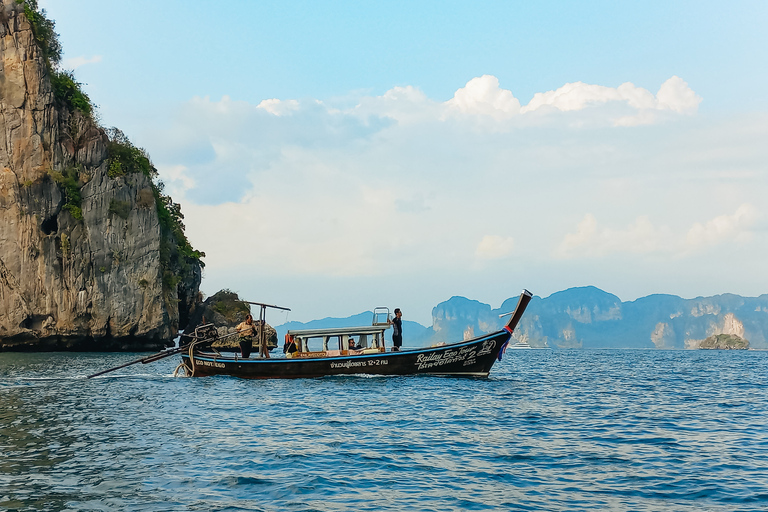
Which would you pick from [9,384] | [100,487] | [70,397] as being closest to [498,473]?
[100,487]

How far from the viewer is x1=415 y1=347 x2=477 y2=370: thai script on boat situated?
29.8 meters

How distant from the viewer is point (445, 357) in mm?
29984

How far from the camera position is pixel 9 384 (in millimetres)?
28531

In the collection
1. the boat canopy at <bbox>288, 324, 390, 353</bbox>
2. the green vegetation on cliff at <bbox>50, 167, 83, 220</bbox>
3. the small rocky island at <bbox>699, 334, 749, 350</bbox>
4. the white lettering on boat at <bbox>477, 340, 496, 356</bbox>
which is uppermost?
the green vegetation on cliff at <bbox>50, 167, 83, 220</bbox>

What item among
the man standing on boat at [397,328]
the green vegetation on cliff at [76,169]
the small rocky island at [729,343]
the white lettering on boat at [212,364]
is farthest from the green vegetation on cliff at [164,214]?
the small rocky island at [729,343]

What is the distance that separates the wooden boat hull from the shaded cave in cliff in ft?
131

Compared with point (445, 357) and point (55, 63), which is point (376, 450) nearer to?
point (445, 357)

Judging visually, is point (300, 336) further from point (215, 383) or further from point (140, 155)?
point (140, 155)

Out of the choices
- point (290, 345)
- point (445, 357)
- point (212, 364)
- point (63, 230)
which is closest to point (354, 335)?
point (290, 345)

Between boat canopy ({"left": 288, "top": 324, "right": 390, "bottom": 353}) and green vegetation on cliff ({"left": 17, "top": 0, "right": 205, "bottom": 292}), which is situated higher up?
green vegetation on cliff ({"left": 17, "top": 0, "right": 205, "bottom": 292})

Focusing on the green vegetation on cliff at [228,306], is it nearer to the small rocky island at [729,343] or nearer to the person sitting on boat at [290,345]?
the person sitting on boat at [290,345]

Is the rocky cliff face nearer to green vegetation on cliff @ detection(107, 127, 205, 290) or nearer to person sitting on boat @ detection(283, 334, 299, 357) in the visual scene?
A: green vegetation on cliff @ detection(107, 127, 205, 290)

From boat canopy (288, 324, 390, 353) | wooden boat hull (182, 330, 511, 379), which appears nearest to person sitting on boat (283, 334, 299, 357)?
boat canopy (288, 324, 390, 353)

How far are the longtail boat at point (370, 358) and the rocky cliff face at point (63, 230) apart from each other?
1463 inches
